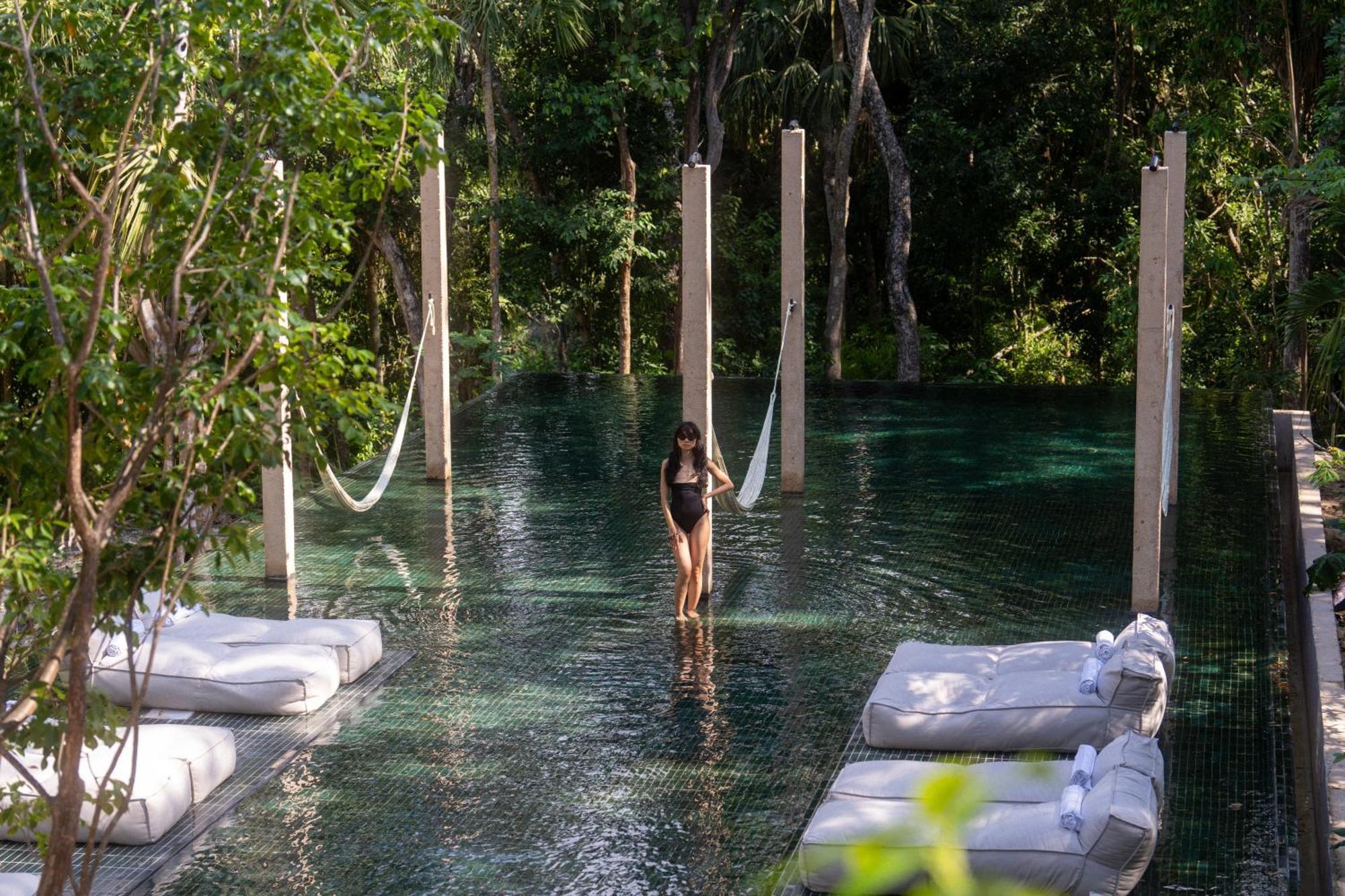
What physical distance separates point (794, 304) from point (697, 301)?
169 cm

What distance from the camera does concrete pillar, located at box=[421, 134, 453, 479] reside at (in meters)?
9.34

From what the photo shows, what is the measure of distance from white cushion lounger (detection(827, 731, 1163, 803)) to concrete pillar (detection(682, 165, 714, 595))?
2550mm

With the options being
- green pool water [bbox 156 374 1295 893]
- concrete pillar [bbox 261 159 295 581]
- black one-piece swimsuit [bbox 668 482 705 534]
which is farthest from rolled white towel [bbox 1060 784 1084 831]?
concrete pillar [bbox 261 159 295 581]

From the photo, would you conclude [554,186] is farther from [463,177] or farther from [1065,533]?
[1065,533]

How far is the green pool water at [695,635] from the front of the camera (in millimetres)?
4602

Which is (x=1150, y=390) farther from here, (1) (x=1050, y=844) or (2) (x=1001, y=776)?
(1) (x=1050, y=844)

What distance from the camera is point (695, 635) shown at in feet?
22.1

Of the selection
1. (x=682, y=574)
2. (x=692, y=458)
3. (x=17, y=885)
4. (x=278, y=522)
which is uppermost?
(x=692, y=458)

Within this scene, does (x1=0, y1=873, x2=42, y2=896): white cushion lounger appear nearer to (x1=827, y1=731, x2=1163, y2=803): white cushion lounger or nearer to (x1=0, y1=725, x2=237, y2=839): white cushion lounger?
(x1=0, y1=725, x2=237, y2=839): white cushion lounger

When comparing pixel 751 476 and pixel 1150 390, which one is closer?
pixel 1150 390

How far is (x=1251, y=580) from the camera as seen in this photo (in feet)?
24.6

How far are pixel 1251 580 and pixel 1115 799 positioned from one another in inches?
148

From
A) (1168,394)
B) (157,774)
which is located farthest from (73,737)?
(1168,394)

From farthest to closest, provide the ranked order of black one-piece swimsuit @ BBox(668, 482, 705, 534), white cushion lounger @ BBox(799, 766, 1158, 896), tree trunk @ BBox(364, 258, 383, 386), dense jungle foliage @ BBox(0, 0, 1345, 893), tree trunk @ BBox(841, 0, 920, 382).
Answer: tree trunk @ BBox(364, 258, 383, 386)
tree trunk @ BBox(841, 0, 920, 382)
dense jungle foliage @ BBox(0, 0, 1345, 893)
black one-piece swimsuit @ BBox(668, 482, 705, 534)
white cushion lounger @ BBox(799, 766, 1158, 896)
